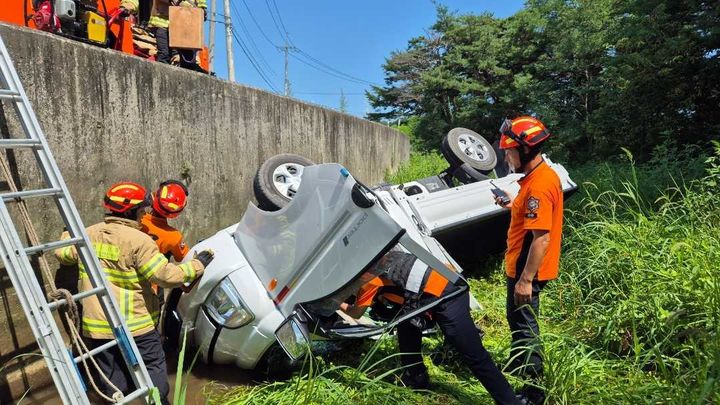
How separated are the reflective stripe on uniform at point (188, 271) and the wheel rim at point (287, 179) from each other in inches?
52.2

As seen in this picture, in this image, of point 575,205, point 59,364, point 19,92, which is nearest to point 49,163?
point 19,92

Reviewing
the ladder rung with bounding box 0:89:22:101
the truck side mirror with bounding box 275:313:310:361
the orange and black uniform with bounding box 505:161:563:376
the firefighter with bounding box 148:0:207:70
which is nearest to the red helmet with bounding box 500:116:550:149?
the orange and black uniform with bounding box 505:161:563:376

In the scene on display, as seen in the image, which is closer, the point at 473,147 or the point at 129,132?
the point at 129,132

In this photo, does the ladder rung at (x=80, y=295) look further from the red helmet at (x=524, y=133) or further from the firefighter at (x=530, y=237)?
the red helmet at (x=524, y=133)

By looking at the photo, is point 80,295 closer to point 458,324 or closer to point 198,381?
point 198,381

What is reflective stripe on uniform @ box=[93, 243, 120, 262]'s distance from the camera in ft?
8.85

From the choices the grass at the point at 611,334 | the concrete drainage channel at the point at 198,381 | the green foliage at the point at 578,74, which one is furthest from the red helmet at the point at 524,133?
the green foliage at the point at 578,74

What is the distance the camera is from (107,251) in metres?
2.71

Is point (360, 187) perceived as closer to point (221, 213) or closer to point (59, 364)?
point (59, 364)

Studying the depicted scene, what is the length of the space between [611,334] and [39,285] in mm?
3396

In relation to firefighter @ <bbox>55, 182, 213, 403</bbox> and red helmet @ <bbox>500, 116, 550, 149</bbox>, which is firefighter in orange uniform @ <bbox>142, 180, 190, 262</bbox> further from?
red helmet @ <bbox>500, 116, 550, 149</bbox>

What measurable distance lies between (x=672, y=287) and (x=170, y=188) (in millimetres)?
3381

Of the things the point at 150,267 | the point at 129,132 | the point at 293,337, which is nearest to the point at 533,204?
the point at 293,337

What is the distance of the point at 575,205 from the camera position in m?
5.58
